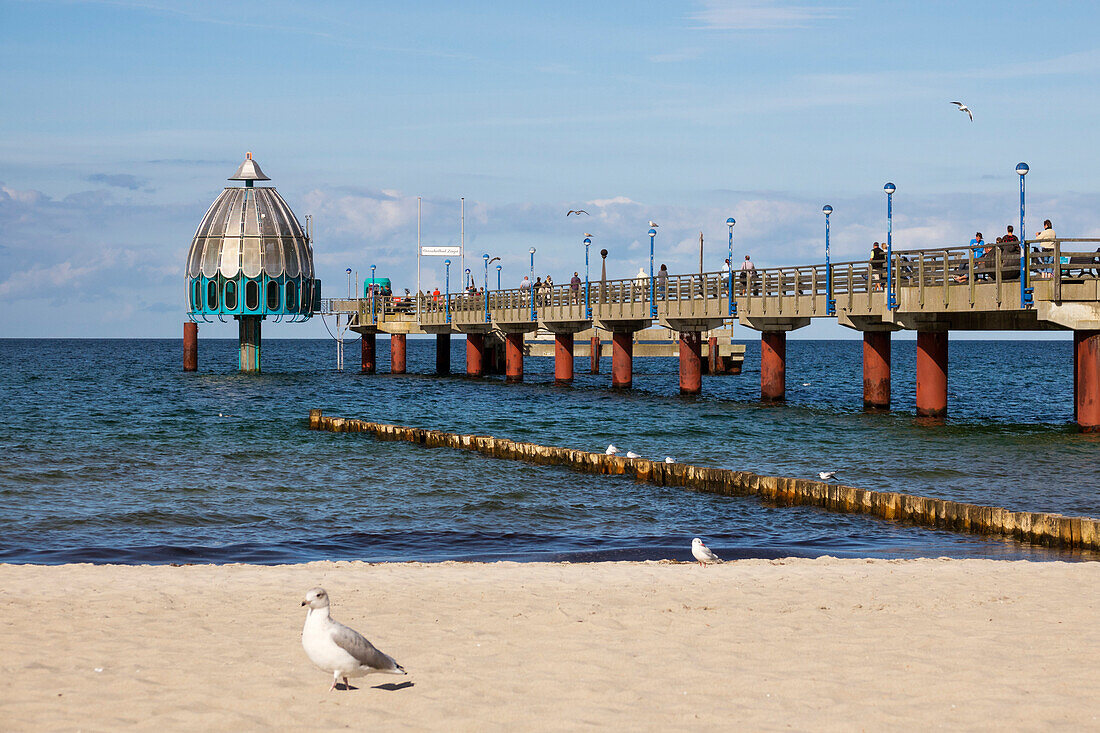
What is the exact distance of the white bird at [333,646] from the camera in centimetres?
769

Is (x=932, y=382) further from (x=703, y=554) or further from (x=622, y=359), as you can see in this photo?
(x=703, y=554)

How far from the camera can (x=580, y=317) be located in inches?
2073

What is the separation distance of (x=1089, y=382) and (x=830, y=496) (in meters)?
13.2

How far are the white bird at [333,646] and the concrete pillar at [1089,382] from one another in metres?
24.2

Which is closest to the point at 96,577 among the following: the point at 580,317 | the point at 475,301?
the point at 580,317

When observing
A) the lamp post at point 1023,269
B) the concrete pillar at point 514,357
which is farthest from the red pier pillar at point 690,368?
the lamp post at point 1023,269

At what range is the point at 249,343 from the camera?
238ft

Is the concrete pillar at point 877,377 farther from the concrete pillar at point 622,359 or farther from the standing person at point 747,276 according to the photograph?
the concrete pillar at point 622,359

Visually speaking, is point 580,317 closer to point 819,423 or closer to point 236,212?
point 819,423

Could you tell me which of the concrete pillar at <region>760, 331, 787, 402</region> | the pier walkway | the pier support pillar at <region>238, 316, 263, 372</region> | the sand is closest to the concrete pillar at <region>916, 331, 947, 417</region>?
the pier walkway

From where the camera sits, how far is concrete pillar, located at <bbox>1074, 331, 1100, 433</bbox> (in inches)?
1080

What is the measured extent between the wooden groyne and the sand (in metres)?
1.89

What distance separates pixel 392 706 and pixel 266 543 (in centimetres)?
899

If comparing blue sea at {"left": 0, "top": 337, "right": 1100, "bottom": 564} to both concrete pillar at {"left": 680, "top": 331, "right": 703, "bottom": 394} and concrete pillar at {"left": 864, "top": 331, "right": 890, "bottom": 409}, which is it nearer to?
concrete pillar at {"left": 864, "top": 331, "right": 890, "bottom": 409}
